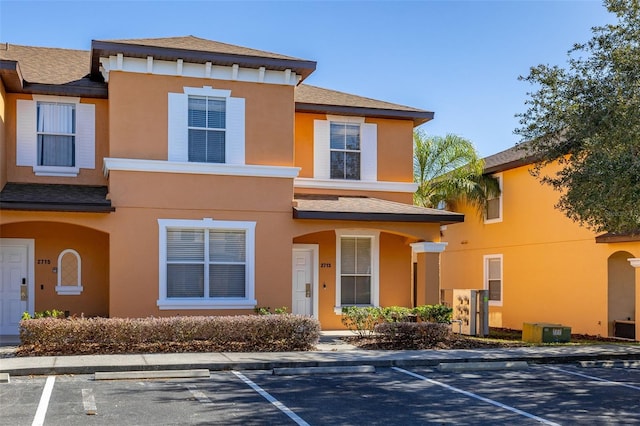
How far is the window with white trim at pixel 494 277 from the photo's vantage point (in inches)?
1054

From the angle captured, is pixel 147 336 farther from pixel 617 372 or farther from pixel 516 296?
pixel 516 296

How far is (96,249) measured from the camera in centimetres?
1839

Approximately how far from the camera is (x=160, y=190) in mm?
16953

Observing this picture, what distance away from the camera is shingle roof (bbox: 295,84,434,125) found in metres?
19.8

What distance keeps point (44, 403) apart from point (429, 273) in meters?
11.0

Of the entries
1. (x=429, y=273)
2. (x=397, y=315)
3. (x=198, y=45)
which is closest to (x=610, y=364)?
(x=397, y=315)

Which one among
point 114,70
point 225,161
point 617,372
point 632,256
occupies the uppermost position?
point 114,70

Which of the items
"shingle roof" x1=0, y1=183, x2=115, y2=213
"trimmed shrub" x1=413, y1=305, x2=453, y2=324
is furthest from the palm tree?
"shingle roof" x1=0, y1=183, x2=115, y2=213

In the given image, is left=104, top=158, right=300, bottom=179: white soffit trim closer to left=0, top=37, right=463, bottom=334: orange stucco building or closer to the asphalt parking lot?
left=0, top=37, right=463, bottom=334: orange stucco building

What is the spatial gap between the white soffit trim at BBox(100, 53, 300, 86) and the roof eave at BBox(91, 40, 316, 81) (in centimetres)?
14

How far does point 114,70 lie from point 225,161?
10.8 ft

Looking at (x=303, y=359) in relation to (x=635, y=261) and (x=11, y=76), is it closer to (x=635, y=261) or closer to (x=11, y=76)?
(x=11, y=76)

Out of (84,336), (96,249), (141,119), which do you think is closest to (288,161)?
(141,119)

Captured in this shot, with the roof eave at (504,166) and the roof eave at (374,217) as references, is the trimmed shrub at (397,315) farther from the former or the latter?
the roof eave at (504,166)
